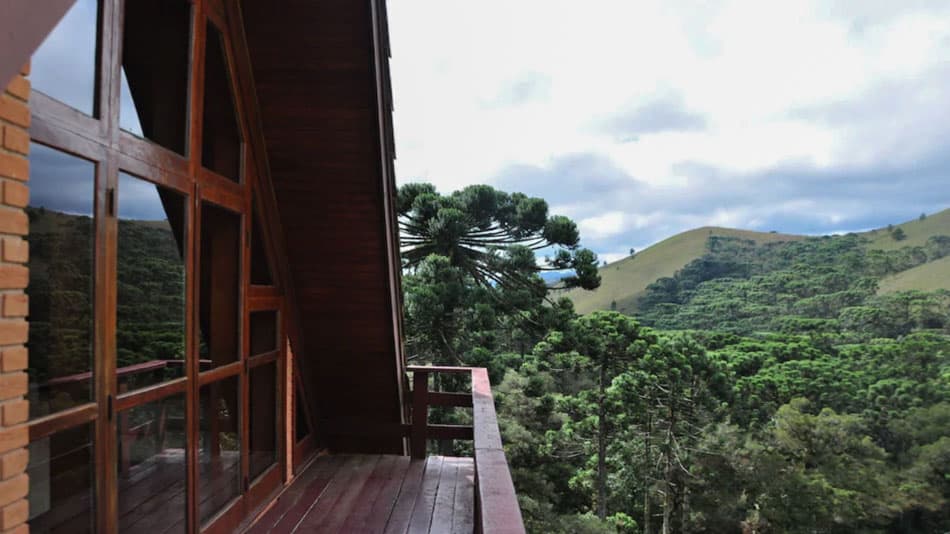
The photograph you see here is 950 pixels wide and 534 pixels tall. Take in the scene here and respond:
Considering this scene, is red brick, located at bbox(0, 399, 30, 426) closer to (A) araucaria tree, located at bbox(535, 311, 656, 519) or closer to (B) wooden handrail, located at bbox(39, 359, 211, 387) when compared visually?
(B) wooden handrail, located at bbox(39, 359, 211, 387)

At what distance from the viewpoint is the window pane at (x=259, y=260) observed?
3.36m

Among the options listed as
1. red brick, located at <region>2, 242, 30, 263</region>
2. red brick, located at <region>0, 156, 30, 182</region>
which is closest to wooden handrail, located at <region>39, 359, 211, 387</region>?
red brick, located at <region>2, 242, 30, 263</region>

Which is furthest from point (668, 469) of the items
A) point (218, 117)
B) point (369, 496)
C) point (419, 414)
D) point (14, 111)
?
point (14, 111)

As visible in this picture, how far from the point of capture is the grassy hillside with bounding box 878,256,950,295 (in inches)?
1158

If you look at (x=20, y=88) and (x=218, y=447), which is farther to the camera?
Answer: (x=218, y=447)

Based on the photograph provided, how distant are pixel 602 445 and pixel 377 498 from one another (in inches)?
542

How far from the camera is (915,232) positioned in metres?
37.1

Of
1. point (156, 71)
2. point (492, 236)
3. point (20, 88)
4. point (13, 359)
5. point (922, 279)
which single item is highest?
point (492, 236)

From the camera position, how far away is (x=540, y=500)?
14.4 m

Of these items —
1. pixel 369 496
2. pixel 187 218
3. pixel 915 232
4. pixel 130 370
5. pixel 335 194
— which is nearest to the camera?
pixel 130 370

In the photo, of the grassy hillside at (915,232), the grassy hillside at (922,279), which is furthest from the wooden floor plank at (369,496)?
the grassy hillside at (915,232)

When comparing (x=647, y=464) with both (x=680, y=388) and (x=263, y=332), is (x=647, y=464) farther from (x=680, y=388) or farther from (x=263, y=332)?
(x=263, y=332)

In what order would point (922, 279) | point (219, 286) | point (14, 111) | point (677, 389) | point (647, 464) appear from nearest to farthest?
1. point (14, 111)
2. point (219, 286)
3. point (677, 389)
4. point (647, 464)
5. point (922, 279)

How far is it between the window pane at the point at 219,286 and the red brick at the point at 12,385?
1.16 meters
